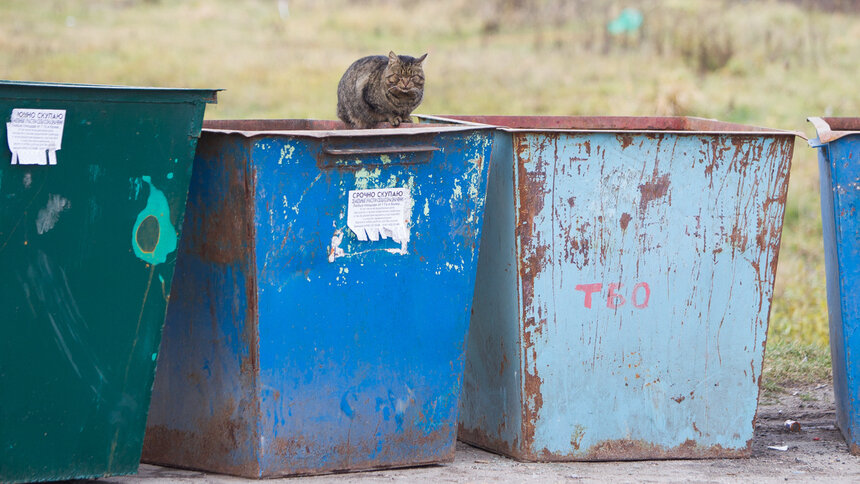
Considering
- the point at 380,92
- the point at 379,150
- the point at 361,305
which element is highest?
the point at 380,92

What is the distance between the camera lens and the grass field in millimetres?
11344

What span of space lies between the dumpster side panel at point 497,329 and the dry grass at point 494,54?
446 centimetres

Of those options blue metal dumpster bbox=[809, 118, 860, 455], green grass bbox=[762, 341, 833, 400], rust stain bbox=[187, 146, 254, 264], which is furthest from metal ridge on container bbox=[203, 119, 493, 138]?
green grass bbox=[762, 341, 833, 400]

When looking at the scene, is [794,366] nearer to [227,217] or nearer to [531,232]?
[531,232]

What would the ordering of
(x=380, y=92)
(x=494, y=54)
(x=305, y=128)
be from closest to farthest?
(x=305, y=128)
(x=380, y=92)
(x=494, y=54)

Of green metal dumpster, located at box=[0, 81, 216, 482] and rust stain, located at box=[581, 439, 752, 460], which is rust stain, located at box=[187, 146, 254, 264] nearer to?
green metal dumpster, located at box=[0, 81, 216, 482]

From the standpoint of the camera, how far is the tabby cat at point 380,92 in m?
4.50

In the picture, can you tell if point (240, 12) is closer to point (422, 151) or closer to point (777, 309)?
point (777, 309)

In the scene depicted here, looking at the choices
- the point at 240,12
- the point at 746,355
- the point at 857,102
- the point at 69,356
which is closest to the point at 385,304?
the point at 69,356

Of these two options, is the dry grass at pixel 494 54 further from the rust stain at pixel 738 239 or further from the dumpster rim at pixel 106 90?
the dumpster rim at pixel 106 90

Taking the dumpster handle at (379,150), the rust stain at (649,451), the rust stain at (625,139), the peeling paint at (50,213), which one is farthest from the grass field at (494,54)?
the peeling paint at (50,213)

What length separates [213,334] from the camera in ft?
10.8

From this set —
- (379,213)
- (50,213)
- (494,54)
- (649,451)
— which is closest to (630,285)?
(649,451)

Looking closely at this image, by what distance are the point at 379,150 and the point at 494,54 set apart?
1229 cm
